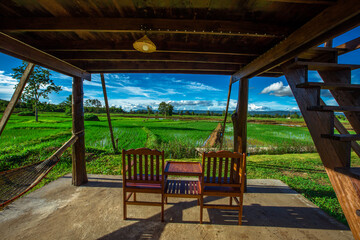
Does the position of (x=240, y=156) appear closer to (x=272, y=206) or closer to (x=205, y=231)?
Answer: (x=205, y=231)

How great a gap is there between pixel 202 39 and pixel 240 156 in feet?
6.78

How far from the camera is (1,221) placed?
2354mm

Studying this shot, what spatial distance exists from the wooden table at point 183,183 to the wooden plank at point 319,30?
7.53 ft

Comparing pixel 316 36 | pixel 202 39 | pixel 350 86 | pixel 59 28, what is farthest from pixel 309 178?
pixel 59 28

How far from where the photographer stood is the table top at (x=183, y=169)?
2.46 metres

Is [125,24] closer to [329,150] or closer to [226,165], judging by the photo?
[226,165]

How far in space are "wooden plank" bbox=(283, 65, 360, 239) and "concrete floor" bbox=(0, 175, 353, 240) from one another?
1.45 m

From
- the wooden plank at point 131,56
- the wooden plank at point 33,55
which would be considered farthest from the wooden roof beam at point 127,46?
the wooden plank at point 131,56

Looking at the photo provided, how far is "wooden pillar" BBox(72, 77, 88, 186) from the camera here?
A: 3584mm

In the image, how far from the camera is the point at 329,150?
142cm

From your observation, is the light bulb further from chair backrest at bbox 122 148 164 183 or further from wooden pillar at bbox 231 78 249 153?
wooden pillar at bbox 231 78 249 153

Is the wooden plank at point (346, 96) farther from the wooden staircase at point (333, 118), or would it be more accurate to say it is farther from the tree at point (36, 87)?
the tree at point (36, 87)

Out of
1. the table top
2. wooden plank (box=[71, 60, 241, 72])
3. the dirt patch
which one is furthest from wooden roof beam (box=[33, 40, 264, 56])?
the dirt patch

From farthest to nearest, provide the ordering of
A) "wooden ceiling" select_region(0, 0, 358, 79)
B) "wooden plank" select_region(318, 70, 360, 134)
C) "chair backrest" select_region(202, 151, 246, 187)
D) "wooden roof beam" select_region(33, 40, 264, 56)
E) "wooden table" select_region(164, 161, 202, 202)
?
1. "wooden roof beam" select_region(33, 40, 264, 56)
2. "wooden table" select_region(164, 161, 202, 202)
3. "chair backrest" select_region(202, 151, 246, 187)
4. "wooden plank" select_region(318, 70, 360, 134)
5. "wooden ceiling" select_region(0, 0, 358, 79)
